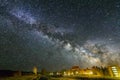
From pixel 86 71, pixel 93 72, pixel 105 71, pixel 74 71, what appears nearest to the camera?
pixel 105 71

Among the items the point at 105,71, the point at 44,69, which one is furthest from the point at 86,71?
the point at 44,69

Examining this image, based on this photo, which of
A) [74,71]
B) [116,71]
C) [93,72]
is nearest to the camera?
[116,71]

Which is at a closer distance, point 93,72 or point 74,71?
point 93,72

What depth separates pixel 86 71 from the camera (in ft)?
276

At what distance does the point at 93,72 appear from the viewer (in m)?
75.6

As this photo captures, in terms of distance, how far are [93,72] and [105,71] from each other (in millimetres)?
13945

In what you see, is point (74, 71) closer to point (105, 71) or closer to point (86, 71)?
point (86, 71)

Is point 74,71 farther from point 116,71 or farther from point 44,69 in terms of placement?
point 116,71

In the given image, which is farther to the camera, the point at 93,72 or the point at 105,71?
the point at 93,72

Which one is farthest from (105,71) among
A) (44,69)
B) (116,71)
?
(44,69)

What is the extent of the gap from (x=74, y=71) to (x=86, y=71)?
45.4 ft

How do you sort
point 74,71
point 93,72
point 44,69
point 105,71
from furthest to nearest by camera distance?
point 44,69 → point 74,71 → point 93,72 → point 105,71

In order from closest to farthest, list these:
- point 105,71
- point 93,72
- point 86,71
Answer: point 105,71
point 93,72
point 86,71

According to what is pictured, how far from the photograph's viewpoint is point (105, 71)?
204 feet
